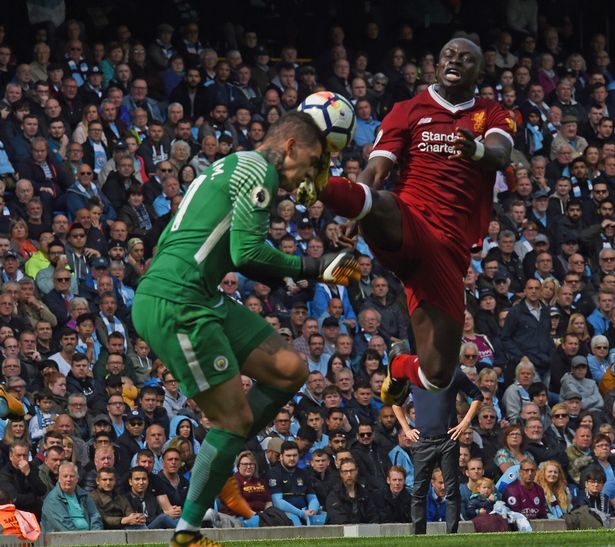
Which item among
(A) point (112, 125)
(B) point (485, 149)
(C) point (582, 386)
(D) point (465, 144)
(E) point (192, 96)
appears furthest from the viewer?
(E) point (192, 96)

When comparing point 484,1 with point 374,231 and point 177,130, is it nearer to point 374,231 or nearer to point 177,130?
point 177,130

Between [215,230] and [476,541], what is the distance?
3240mm

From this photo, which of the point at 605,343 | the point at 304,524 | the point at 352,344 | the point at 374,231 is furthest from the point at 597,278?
the point at 374,231

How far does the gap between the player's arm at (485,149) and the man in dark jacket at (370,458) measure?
239 inches

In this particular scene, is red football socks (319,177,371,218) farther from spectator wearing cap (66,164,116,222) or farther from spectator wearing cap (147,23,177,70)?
spectator wearing cap (147,23,177,70)

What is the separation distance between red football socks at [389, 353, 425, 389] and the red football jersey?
3.05ft

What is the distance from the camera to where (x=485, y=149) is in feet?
34.3

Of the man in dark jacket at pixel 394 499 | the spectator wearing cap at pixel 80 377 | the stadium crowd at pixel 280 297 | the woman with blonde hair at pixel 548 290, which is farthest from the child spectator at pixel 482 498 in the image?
the woman with blonde hair at pixel 548 290

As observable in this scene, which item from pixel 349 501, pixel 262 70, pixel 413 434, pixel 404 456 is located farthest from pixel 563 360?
pixel 413 434

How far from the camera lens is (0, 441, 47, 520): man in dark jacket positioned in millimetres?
13875

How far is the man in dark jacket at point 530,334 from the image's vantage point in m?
20.1

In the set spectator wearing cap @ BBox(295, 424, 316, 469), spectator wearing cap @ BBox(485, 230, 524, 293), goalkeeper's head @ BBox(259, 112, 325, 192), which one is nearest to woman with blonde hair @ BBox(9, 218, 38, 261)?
spectator wearing cap @ BBox(295, 424, 316, 469)

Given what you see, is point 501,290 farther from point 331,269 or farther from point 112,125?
point 331,269

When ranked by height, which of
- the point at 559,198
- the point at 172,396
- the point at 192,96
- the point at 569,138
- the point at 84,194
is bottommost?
the point at 172,396
